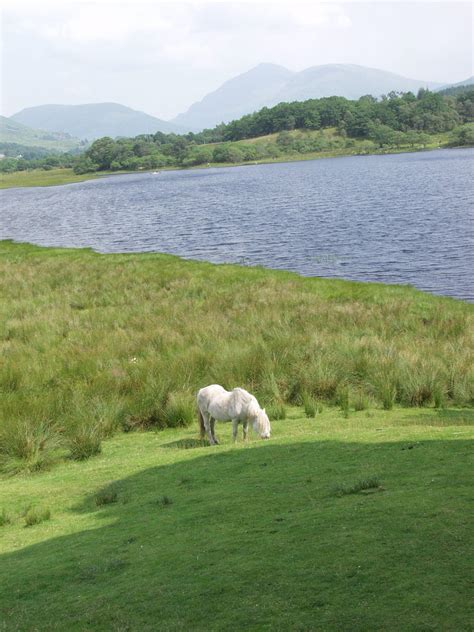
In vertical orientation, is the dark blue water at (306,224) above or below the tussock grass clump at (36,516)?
below

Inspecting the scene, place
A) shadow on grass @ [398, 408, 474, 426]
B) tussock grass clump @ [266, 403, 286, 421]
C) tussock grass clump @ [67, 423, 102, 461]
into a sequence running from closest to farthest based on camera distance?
shadow on grass @ [398, 408, 474, 426]
tussock grass clump @ [67, 423, 102, 461]
tussock grass clump @ [266, 403, 286, 421]

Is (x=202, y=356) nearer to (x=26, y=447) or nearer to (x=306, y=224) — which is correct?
(x=26, y=447)

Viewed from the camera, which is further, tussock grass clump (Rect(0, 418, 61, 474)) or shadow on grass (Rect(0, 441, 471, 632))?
tussock grass clump (Rect(0, 418, 61, 474))

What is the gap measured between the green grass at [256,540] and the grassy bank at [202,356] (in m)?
3.15

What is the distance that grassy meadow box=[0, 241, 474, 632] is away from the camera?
5969mm

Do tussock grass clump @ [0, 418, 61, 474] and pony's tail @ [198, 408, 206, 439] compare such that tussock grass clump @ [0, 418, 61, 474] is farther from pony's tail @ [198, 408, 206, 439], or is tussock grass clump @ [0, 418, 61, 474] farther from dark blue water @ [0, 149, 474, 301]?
dark blue water @ [0, 149, 474, 301]

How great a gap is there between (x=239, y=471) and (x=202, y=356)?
26.5 feet

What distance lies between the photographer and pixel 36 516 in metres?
9.99

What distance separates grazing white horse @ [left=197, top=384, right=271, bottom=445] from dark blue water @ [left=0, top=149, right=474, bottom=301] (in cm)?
2368

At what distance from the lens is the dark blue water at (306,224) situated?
44906 millimetres

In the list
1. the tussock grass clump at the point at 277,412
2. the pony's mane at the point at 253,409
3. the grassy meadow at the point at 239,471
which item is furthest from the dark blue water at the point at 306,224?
the pony's mane at the point at 253,409

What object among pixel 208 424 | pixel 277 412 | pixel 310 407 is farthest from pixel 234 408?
pixel 310 407

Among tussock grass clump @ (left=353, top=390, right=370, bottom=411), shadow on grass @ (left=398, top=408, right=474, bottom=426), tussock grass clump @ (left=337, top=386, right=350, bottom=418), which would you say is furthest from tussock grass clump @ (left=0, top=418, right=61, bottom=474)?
shadow on grass @ (left=398, top=408, right=474, bottom=426)

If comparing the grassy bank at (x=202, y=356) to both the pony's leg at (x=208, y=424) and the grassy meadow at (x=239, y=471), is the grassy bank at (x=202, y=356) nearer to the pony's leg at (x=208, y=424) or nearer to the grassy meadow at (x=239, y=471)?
the grassy meadow at (x=239, y=471)
